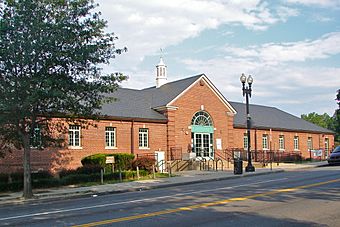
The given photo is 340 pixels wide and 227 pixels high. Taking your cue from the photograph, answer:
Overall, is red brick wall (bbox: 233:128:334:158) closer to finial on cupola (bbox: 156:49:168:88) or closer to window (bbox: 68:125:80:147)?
finial on cupola (bbox: 156:49:168:88)

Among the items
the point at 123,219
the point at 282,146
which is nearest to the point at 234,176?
the point at 123,219

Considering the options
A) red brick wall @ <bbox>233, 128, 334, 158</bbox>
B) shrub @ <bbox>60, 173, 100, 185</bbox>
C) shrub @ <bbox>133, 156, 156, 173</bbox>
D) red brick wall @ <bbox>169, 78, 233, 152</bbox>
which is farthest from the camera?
red brick wall @ <bbox>233, 128, 334, 158</bbox>

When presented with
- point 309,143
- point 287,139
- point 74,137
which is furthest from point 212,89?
point 309,143

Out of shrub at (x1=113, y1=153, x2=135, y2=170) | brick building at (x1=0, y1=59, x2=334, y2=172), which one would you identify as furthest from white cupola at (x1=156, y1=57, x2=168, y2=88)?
shrub at (x1=113, y1=153, x2=135, y2=170)

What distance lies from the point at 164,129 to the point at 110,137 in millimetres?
4925

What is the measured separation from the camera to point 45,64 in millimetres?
19031

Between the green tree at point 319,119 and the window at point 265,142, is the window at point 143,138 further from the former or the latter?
the green tree at point 319,119

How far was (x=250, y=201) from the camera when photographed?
44.5ft

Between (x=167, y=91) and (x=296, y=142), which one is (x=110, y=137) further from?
(x=296, y=142)

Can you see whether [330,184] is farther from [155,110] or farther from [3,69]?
[155,110]

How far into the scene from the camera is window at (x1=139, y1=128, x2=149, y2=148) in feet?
112

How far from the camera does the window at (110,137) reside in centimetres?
3221

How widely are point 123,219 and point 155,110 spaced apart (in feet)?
84.7

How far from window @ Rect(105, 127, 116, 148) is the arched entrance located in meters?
7.44
